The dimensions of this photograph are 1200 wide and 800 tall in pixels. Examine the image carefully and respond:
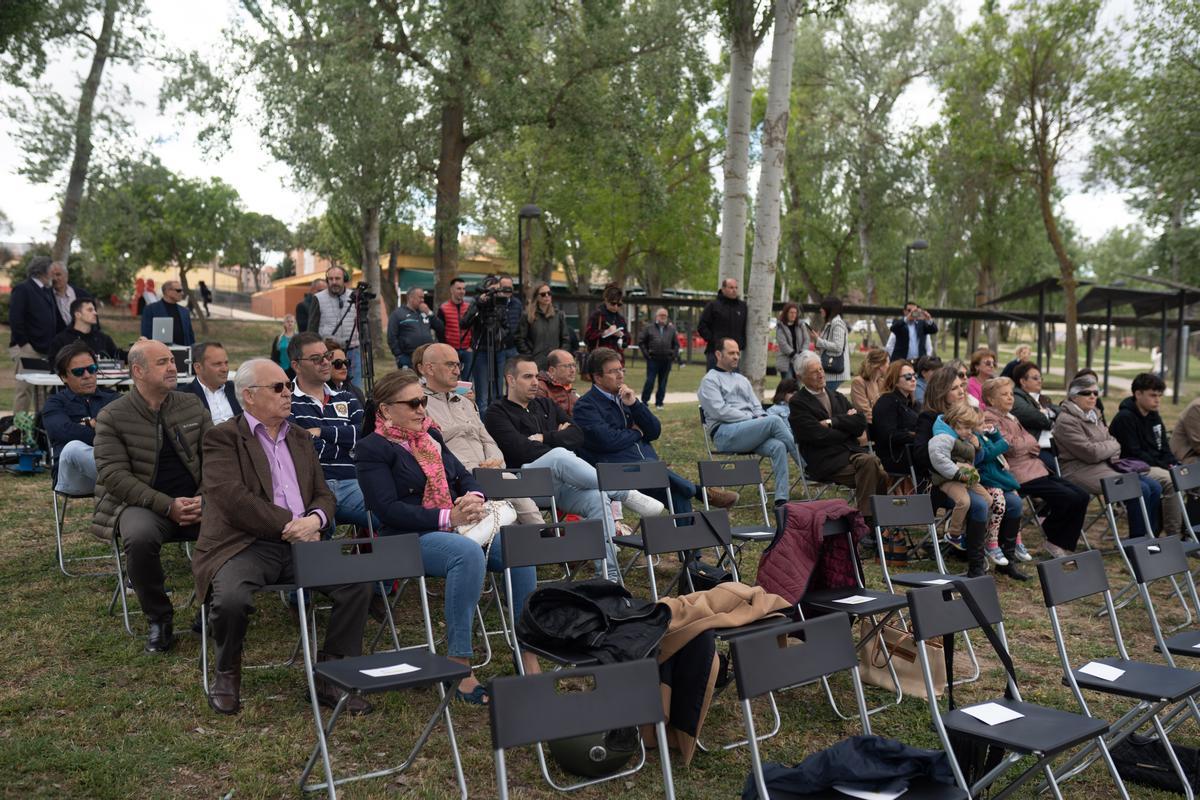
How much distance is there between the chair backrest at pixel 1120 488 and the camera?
20.0 ft

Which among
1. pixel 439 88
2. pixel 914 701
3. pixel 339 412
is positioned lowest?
pixel 914 701

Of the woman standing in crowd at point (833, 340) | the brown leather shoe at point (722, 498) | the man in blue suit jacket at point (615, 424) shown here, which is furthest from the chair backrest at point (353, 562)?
the woman standing in crowd at point (833, 340)

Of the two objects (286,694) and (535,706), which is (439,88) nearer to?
(286,694)

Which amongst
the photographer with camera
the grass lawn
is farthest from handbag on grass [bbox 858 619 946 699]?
A: the photographer with camera

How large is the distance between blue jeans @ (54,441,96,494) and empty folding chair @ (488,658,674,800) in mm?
3889

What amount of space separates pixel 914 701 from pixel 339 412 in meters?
3.41

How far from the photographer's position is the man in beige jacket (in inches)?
239

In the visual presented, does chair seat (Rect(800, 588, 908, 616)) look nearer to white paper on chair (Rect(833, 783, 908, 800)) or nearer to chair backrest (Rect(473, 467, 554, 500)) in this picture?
white paper on chair (Rect(833, 783, 908, 800))

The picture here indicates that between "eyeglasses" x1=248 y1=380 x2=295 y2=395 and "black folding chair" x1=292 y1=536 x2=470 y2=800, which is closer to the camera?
"black folding chair" x1=292 y1=536 x2=470 y2=800

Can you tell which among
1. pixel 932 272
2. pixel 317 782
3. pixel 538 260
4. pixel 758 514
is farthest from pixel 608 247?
pixel 317 782

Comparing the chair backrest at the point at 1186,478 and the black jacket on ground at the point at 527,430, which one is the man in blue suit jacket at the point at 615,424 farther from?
the chair backrest at the point at 1186,478

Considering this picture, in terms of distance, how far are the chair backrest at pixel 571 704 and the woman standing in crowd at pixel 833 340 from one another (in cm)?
847

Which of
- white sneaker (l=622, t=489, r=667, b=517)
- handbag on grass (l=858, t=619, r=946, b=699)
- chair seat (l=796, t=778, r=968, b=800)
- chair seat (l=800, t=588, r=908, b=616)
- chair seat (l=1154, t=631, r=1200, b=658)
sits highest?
white sneaker (l=622, t=489, r=667, b=517)

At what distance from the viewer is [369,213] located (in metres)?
21.2
